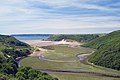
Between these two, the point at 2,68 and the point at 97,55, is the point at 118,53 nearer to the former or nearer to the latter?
the point at 97,55

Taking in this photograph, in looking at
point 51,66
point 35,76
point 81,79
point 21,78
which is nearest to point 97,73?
point 81,79

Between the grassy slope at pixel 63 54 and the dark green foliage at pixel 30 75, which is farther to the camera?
the grassy slope at pixel 63 54

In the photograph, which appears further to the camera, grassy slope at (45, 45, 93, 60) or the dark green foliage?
grassy slope at (45, 45, 93, 60)

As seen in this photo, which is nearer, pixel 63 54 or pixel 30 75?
pixel 30 75

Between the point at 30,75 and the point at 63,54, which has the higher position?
the point at 30,75

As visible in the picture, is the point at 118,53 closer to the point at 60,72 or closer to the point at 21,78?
the point at 60,72

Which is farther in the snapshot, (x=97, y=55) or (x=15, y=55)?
(x=15, y=55)

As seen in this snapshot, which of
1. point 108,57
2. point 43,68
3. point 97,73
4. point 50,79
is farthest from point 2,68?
point 108,57

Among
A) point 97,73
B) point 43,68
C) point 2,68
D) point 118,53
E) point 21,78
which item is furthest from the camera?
point 118,53

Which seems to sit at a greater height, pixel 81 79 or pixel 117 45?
pixel 117 45

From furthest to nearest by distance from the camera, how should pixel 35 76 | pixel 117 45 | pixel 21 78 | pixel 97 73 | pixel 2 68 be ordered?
pixel 117 45 → pixel 97 73 → pixel 2 68 → pixel 35 76 → pixel 21 78
